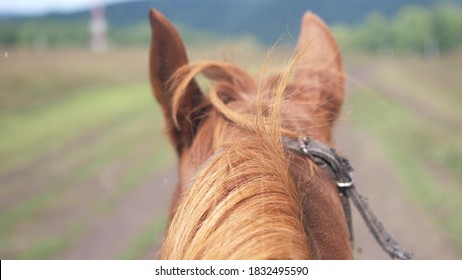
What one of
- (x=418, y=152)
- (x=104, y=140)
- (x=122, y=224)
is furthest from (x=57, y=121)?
(x=418, y=152)

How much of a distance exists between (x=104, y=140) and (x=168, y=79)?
33.5 ft

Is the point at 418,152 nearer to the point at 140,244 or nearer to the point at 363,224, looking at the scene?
the point at 363,224

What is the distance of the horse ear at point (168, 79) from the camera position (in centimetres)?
180

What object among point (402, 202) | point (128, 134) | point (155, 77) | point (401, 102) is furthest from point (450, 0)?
point (155, 77)

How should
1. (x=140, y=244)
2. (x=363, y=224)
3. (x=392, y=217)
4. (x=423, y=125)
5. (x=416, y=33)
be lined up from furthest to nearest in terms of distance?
(x=416, y=33)
(x=423, y=125)
(x=392, y=217)
(x=363, y=224)
(x=140, y=244)

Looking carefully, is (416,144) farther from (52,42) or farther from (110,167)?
(52,42)

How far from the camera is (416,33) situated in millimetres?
25859

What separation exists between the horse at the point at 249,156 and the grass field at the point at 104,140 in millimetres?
195

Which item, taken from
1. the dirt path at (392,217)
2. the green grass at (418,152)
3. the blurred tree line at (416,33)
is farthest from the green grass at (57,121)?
the blurred tree line at (416,33)

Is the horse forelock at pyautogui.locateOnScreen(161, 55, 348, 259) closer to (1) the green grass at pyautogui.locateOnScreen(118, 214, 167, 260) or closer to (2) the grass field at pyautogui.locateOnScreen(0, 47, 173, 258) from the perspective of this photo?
(2) the grass field at pyautogui.locateOnScreen(0, 47, 173, 258)

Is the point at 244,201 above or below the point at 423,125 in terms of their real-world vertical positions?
above

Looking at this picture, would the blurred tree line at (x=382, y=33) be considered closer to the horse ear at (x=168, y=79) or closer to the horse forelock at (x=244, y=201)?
the horse ear at (x=168, y=79)

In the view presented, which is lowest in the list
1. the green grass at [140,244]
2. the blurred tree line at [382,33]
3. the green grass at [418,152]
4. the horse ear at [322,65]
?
the blurred tree line at [382,33]
